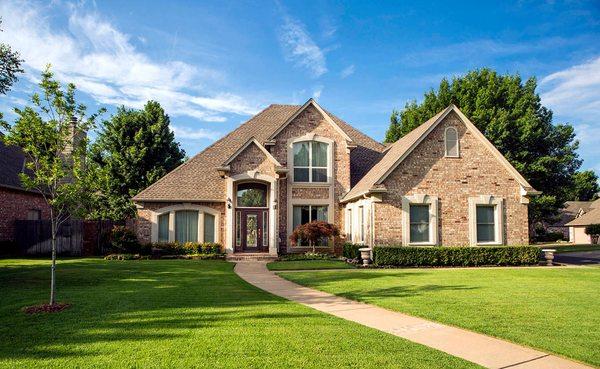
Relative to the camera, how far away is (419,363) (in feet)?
18.3

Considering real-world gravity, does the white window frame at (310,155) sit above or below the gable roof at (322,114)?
below

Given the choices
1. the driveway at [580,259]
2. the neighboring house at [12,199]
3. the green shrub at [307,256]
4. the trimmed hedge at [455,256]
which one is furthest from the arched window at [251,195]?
the driveway at [580,259]

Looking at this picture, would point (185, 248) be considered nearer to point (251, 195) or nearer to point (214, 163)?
point (251, 195)

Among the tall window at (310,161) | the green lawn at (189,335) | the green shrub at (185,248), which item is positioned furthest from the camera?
the tall window at (310,161)

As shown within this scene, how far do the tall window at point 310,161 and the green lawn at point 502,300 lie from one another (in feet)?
31.8

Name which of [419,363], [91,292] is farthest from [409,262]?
[419,363]

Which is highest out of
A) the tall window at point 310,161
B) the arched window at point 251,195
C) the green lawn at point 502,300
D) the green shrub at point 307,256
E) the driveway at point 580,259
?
the tall window at point 310,161

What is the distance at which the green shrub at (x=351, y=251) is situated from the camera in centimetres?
2161

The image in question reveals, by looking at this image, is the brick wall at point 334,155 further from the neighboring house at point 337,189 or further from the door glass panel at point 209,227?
the door glass panel at point 209,227

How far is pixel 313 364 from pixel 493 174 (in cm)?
1959

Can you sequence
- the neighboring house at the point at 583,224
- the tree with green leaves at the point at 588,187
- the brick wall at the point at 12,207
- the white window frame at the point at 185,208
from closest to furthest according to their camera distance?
the white window frame at the point at 185,208 < the brick wall at the point at 12,207 < the neighboring house at the point at 583,224 < the tree with green leaves at the point at 588,187

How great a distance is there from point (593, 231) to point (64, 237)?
180ft

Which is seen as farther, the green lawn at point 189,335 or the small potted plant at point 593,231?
the small potted plant at point 593,231

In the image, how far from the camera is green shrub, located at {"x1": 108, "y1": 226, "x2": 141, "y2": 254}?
955 inches
